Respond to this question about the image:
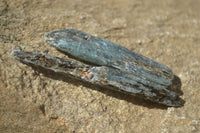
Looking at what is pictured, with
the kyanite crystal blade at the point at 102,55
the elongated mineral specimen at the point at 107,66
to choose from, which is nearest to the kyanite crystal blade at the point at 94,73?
the elongated mineral specimen at the point at 107,66

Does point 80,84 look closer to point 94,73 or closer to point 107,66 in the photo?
point 94,73

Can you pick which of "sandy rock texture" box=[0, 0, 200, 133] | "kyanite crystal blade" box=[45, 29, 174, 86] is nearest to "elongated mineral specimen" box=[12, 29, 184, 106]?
"kyanite crystal blade" box=[45, 29, 174, 86]

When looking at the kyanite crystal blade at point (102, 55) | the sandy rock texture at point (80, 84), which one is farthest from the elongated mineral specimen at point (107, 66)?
the sandy rock texture at point (80, 84)

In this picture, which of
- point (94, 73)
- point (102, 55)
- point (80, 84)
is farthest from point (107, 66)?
point (80, 84)

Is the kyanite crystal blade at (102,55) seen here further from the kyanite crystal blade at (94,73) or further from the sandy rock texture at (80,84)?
the sandy rock texture at (80,84)

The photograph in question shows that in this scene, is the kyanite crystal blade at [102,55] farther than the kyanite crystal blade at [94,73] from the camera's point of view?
Yes

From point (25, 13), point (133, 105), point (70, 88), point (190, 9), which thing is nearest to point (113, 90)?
point (133, 105)
